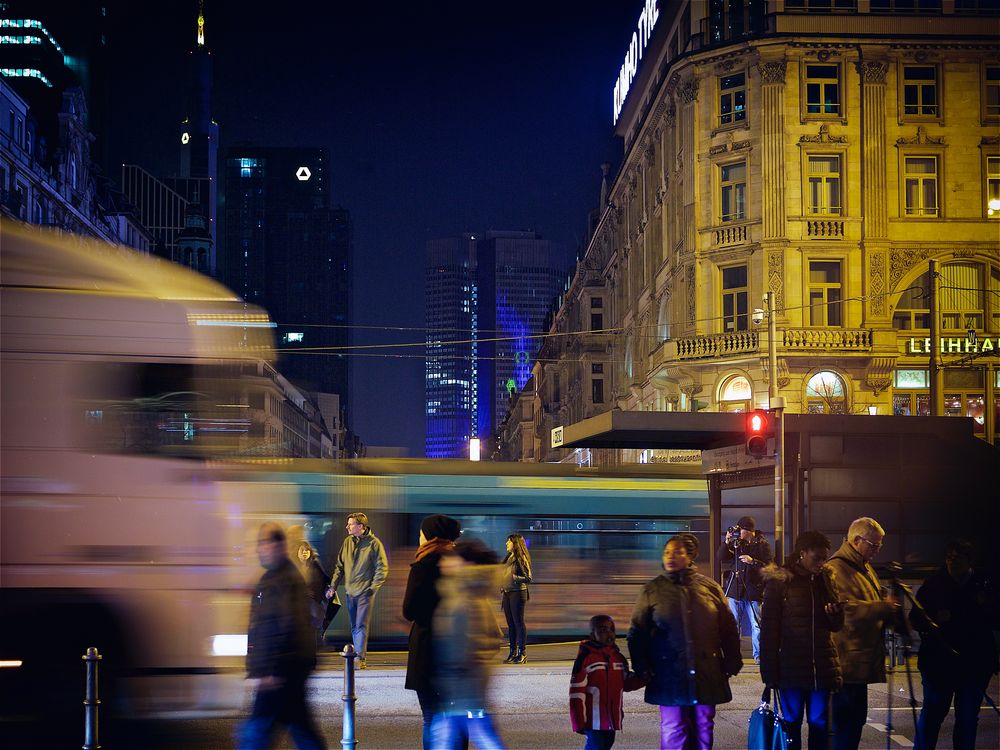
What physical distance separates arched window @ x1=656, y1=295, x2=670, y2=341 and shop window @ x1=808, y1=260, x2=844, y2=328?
6.36 meters

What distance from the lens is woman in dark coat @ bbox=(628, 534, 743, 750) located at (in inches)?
293

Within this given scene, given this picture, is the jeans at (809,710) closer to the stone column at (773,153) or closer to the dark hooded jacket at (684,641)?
the dark hooded jacket at (684,641)

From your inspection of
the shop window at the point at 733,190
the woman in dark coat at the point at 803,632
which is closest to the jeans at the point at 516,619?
the woman in dark coat at the point at 803,632

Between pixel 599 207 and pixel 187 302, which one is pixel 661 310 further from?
pixel 187 302

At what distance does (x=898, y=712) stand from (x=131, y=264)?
898cm

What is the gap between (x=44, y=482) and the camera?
10453 mm

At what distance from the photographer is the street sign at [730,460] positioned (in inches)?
704

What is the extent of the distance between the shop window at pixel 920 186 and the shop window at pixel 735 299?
5.91m

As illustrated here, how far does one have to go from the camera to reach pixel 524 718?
37.3ft

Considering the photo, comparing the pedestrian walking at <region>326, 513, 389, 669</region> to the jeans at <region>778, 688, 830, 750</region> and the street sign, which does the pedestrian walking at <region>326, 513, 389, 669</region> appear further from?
the jeans at <region>778, 688, 830, 750</region>

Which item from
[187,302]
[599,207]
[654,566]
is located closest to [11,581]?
[187,302]

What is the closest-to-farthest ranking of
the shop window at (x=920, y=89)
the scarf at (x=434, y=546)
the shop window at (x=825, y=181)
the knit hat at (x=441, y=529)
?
the scarf at (x=434, y=546)
the knit hat at (x=441, y=529)
the shop window at (x=825, y=181)
the shop window at (x=920, y=89)

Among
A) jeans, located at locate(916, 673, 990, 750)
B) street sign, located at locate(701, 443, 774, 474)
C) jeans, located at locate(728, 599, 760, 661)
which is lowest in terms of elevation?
jeans, located at locate(728, 599, 760, 661)

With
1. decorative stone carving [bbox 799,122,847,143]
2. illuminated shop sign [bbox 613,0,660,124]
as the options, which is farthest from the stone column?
illuminated shop sign [bbox 613,0,660,124]
